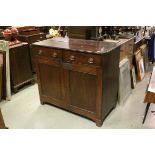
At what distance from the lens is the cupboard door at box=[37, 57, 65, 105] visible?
2.26m

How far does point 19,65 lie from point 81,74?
4.34 ft

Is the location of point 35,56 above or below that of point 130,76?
above

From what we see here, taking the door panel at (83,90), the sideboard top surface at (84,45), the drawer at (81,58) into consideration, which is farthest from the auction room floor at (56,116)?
the sideboard top surface at (84,45)

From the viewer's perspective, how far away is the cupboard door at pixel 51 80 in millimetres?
2260

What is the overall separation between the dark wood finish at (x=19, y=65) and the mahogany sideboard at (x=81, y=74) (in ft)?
2.02

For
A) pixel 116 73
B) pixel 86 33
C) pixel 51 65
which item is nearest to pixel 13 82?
pixel 51 65

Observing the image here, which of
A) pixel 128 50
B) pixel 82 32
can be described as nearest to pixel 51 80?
pixel 82 32

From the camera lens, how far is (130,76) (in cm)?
296

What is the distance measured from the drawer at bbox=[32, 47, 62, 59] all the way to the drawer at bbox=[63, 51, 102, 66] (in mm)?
95

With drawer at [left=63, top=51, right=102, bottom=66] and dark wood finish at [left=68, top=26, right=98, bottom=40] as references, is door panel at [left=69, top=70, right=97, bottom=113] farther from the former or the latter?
dark wood finish at [left=68, top=26, right=98, bottom=40]

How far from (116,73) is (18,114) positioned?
1.37 metres

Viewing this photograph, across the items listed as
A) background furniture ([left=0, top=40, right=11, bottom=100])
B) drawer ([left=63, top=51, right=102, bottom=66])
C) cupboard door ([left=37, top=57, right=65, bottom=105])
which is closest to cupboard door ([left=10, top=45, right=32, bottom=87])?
background furniture ([left=0, top=40, right=11, bottom=100])

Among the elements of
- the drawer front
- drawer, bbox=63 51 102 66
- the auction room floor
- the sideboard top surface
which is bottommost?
the auction room floor
